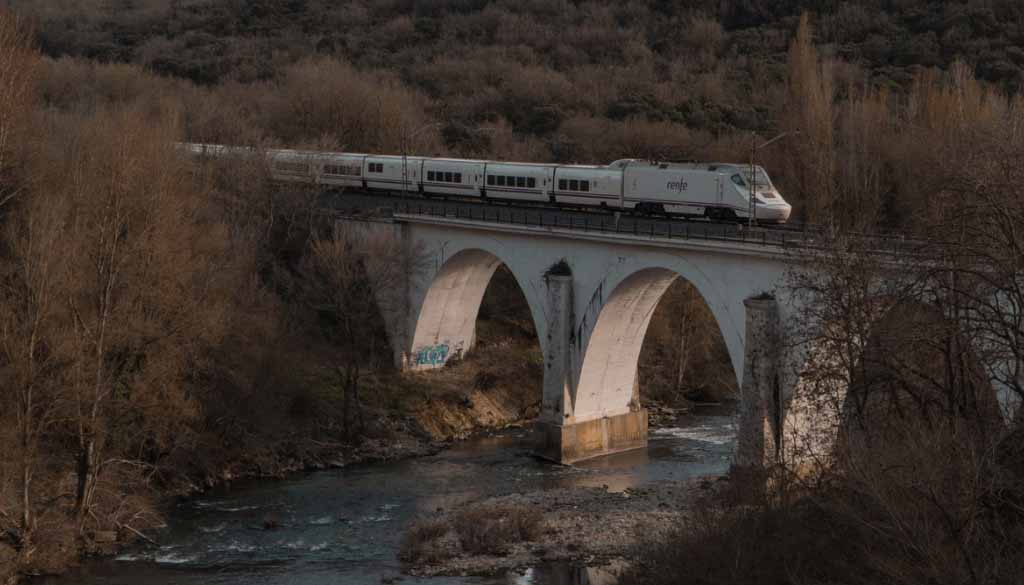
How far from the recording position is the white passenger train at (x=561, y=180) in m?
38.0

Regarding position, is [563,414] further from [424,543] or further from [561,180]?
[424,543]

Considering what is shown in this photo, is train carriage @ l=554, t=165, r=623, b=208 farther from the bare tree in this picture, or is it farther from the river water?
the bare tree

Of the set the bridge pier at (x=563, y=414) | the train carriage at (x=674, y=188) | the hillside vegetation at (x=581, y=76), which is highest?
the hillside vegetation at (x=581, y=76)

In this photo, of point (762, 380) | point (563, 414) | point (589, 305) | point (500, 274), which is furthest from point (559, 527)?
point (500, 274)

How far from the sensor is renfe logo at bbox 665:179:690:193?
39250 mm

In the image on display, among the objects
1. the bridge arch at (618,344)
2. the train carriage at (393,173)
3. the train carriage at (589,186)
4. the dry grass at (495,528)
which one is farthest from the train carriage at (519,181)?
the dry grass at (495,528)

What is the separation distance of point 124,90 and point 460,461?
38186 millimetres

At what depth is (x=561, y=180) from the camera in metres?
43.8

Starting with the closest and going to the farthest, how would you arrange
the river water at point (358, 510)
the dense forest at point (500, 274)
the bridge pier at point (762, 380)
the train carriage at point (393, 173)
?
the dense forest at point (500, 274) → the river water at point (358, 510) → the bridge pier at point (762, 380) → the train carriage at point (393, 173)

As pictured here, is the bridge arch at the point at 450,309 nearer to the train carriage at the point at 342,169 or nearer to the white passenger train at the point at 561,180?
the white passenger train at the point at 561,180

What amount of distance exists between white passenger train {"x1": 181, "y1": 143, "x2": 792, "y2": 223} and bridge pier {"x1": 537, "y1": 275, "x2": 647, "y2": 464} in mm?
3586

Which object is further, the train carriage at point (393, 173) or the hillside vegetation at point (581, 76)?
the train carriage at point (393, 173)

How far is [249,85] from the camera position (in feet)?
258

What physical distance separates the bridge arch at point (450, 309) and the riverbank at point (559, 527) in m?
12.7
